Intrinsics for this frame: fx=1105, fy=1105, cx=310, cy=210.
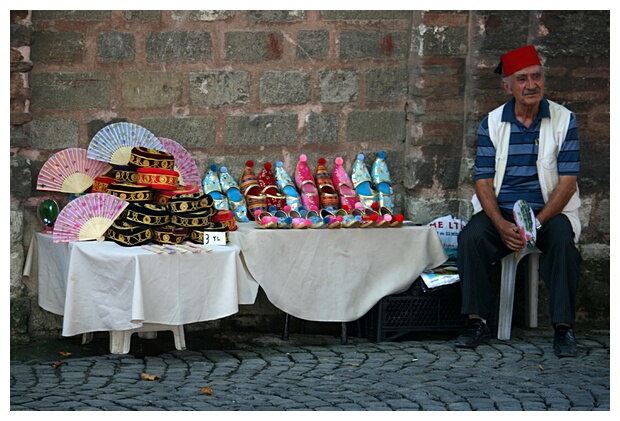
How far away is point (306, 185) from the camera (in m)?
7.36

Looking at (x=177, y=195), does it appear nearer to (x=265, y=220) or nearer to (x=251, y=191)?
(x=265, y=220)

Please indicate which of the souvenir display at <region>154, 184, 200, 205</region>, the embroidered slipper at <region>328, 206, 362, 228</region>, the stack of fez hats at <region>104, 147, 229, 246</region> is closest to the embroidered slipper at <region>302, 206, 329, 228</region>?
the embroidered slipper at <region>328, 206, 362, 228</region>

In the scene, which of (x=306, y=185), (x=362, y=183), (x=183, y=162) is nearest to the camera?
(x=183, y=162)

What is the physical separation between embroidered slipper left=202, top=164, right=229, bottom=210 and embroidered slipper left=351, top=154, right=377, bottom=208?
906 millimetres

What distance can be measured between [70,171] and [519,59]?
114 inches

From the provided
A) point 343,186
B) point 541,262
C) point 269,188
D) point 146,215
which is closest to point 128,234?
point 146,215

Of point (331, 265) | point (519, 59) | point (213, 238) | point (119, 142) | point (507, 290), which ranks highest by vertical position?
point (519, 59)

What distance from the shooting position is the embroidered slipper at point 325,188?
24.0ft

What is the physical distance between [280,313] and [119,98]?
1784 millimetres

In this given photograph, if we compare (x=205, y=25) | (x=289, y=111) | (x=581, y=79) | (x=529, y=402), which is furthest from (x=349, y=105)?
(x=529, y=402)

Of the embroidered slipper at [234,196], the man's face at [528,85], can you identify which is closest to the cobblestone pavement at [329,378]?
the embroidered slipper at [234,196]

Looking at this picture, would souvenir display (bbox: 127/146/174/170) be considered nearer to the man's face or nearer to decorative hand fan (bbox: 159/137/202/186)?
decorative hand fan (bbox: 159/137/202/186)

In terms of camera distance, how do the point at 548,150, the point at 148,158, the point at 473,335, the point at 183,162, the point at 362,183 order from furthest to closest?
the point at 362,183, the point at 183,162, the point at 548,150, the point at 473,335, the point at 148,158

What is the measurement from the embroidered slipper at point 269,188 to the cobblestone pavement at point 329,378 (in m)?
0.93
